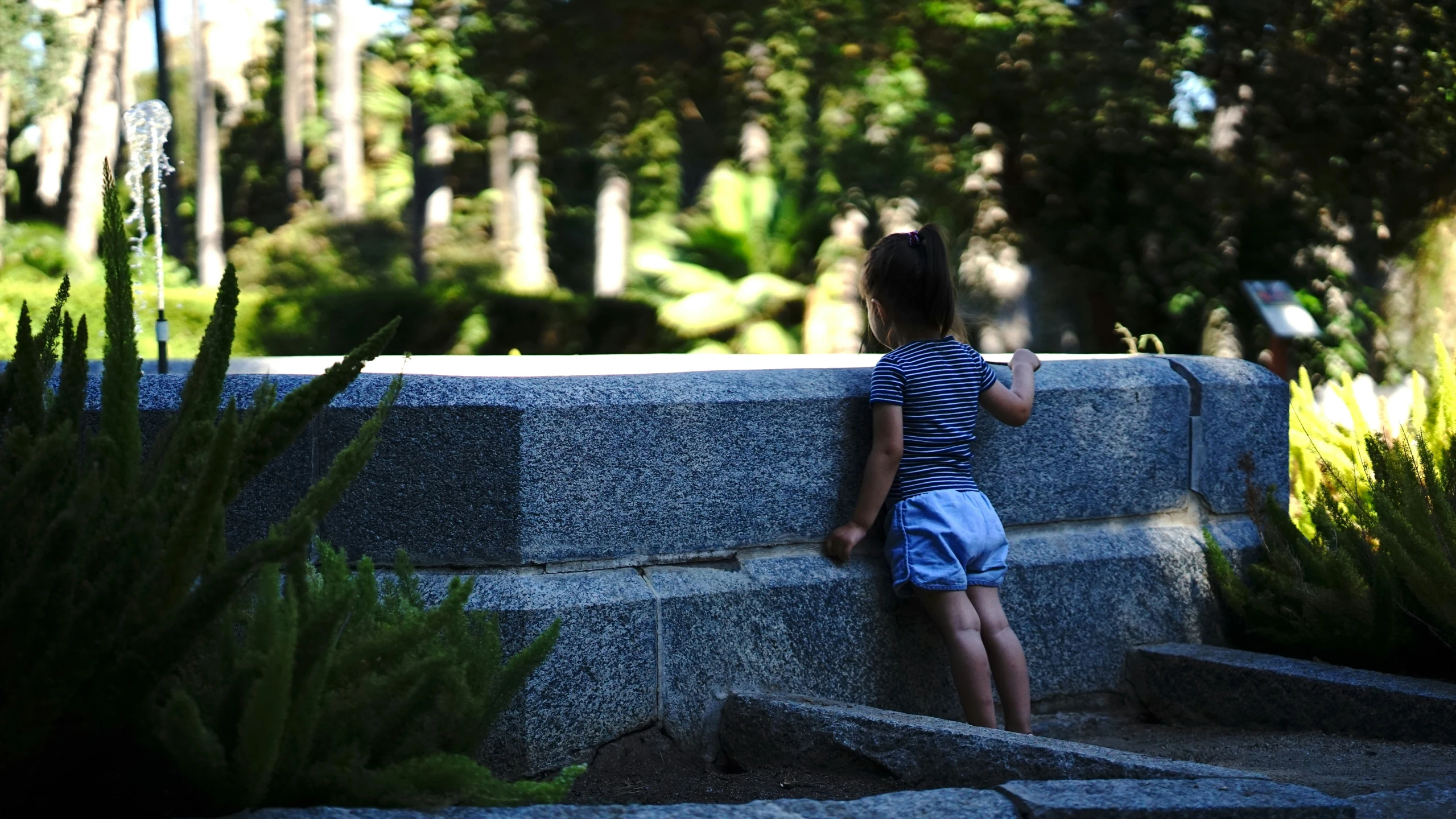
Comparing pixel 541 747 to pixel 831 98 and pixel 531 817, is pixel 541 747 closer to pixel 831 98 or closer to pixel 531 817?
pixel 531 817

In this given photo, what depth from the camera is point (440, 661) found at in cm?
186

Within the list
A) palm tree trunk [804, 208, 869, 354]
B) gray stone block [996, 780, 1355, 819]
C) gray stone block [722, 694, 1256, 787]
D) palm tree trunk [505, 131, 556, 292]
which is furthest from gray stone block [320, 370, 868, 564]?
palm tree trunk [505, 131, 556, 292]

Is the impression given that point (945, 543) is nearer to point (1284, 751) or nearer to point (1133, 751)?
point (1133, 751)

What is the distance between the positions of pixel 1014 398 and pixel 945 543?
16.4 inches

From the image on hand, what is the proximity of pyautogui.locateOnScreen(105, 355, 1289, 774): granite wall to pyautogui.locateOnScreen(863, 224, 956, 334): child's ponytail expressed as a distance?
198 mm

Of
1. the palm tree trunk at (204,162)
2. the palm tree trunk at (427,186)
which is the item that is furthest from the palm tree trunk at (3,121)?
the palm tree trunk at (427,186)

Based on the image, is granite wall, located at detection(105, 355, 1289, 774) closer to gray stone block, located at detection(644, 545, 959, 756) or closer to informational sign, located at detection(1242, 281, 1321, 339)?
gray stone block, located at detection(644, 545, 959, 756)

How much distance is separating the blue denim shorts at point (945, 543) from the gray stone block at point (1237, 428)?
999mm

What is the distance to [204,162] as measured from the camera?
26.5 metres

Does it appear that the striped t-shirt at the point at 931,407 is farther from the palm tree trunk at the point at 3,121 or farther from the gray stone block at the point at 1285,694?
the palm tree trunk at the point at 3,121

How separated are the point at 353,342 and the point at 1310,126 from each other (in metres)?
11.2

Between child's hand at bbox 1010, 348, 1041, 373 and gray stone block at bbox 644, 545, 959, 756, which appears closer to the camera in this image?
gray stone block at bbox 644, 545, 959, 756

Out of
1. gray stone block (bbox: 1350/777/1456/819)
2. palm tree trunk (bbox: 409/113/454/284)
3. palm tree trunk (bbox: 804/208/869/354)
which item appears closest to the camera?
gray stone block (bbox: 1350/777/1456/819)

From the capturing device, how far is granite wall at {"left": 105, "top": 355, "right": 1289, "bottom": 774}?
2.65m
